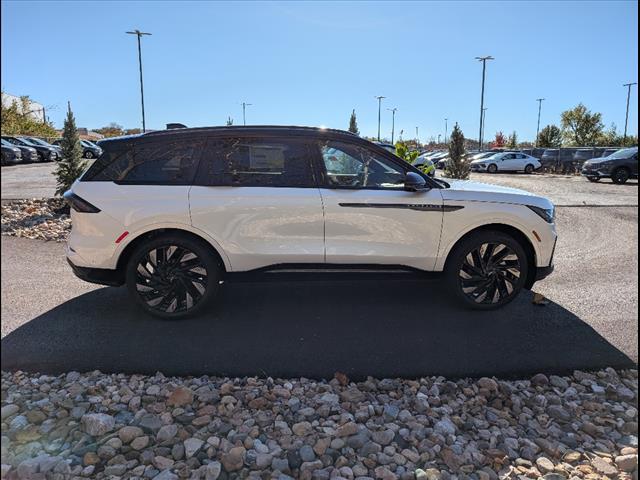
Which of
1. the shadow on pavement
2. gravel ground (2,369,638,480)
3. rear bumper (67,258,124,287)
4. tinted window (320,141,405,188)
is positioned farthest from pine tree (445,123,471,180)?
rear bumper (67,258,124,287)

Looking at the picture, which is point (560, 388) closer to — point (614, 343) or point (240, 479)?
point (614, 343)

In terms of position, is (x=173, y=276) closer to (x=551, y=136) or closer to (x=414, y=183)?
(x=414, y=183)

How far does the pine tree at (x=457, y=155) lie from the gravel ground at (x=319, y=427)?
9.56 metres

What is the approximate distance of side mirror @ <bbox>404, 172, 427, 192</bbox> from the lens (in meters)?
4.35

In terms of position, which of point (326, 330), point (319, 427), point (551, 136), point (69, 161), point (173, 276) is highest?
point (551, 136)

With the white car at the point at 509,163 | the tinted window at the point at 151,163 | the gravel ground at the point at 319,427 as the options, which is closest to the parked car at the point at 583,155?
the white car at the point at 509,163

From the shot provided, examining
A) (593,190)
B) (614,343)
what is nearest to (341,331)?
(614,343)

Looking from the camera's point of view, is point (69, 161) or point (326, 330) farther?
point (69, 161)

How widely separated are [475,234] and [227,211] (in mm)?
2319

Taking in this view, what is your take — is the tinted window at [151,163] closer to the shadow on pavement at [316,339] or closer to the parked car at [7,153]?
the parked car at [7,153]

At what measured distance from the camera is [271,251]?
440 cm

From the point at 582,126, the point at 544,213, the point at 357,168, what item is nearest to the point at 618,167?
the point at 544,213

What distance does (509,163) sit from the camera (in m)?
35.6

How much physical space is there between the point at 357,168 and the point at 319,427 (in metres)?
2.46
